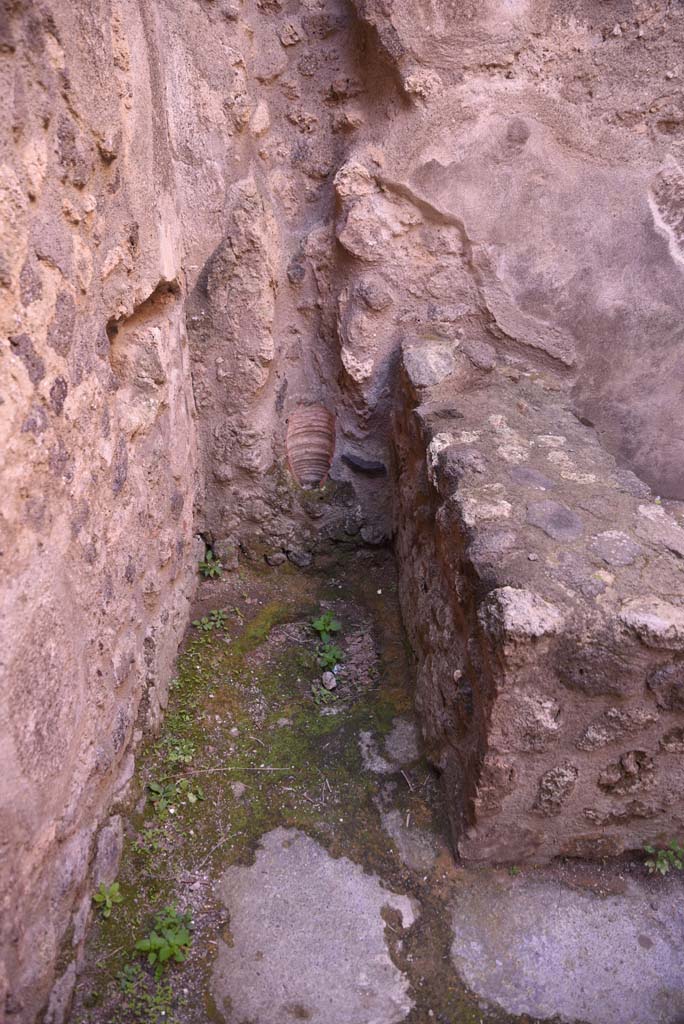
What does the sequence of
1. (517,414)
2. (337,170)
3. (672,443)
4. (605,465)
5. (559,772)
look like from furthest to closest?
1. (672,443)
2. (337,170)
3. (517,414)
4. (605,465)
5. (559,772)

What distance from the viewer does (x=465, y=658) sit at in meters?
1.68

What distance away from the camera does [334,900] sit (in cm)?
164

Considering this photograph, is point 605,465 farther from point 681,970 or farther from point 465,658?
point 681,970

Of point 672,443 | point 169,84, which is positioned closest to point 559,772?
point 672,443

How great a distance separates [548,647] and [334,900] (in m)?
0.83

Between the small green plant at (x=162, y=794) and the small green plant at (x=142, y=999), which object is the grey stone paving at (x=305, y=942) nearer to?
the small green plant at (x=142, y=999)

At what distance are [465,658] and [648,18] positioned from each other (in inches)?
80.2

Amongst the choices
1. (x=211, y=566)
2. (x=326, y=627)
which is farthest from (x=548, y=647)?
(x=211, y=566)

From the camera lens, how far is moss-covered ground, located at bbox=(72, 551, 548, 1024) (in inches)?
58.0

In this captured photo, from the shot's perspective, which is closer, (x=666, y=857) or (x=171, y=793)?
(x=666, y=857)

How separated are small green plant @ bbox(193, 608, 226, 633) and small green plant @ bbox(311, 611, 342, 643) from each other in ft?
1.05

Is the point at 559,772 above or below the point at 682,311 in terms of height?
below

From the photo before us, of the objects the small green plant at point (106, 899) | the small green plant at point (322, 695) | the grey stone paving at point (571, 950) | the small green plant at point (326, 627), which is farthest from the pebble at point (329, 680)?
the small green plant at point (106, 899)

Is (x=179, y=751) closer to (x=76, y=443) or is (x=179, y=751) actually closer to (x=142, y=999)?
(x=142, y=999)
